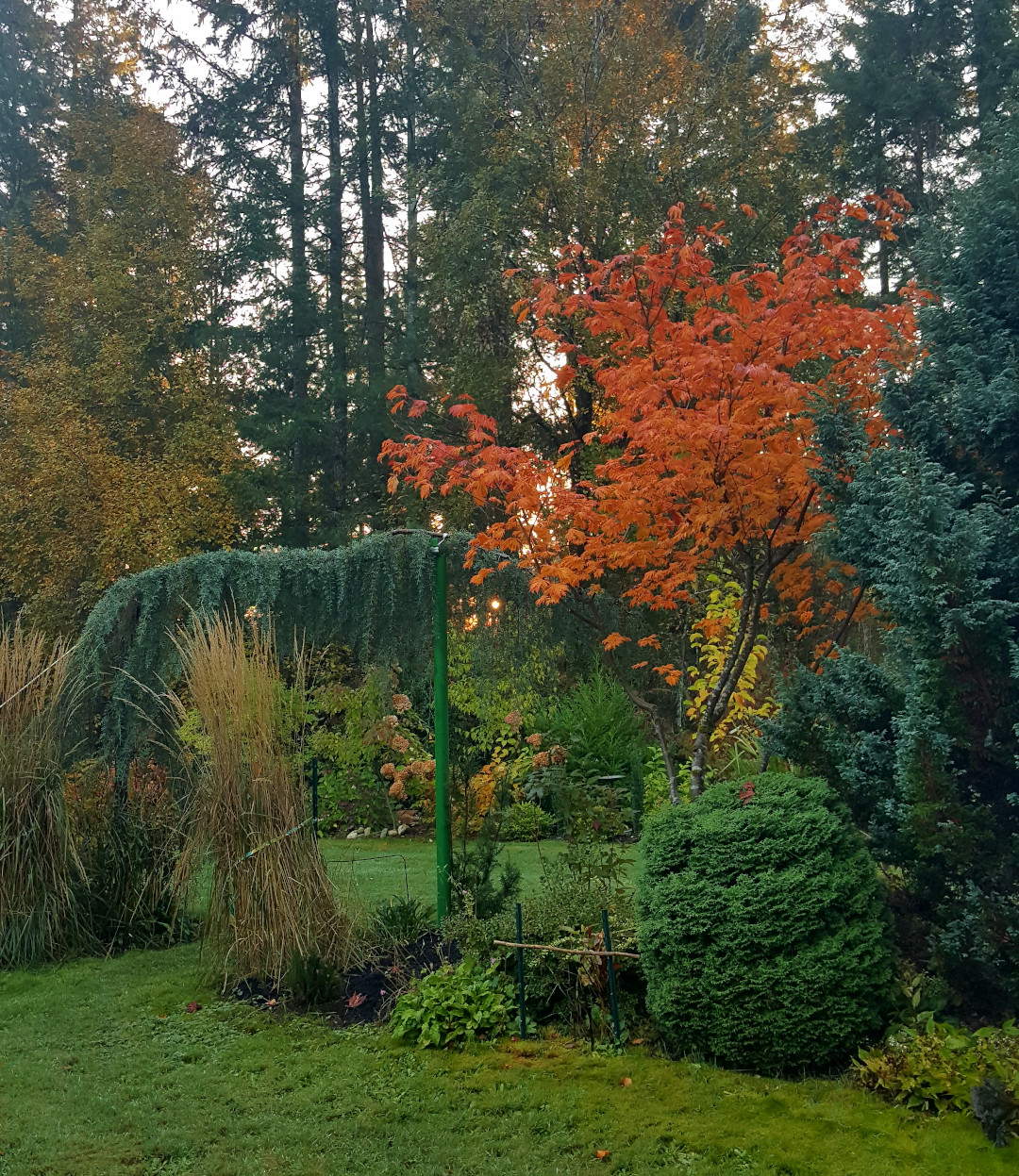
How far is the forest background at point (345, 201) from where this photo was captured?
34.9 ft

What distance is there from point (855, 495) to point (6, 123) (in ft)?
50.2

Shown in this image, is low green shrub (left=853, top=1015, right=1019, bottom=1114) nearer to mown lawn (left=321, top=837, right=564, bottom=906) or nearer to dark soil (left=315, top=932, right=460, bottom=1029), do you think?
dark soil (left=315, top=932, right=460, bottom=1029)

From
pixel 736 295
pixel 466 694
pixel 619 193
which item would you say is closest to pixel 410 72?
pixel 619 193

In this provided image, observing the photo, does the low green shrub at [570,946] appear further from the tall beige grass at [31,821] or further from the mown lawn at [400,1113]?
the tall beige grass at [31,821]

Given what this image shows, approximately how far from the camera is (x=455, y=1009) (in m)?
3.75

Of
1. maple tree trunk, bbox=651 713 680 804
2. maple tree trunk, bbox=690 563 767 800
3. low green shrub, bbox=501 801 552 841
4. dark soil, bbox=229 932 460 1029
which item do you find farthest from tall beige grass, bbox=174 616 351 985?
low green shrub, bbox=501 801 552 841

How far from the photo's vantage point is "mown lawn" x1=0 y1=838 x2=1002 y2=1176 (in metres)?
2.81

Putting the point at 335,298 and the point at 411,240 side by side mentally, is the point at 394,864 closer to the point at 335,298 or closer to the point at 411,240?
the point at 335,298

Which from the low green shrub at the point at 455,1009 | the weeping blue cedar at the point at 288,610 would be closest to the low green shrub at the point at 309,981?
the low green shrub at the point at 455,1009

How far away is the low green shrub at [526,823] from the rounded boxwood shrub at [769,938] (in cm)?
445

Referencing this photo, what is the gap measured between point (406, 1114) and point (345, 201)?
544 inches


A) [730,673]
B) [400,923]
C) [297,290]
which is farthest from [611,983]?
[297,290]

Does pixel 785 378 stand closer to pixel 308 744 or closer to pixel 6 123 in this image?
pixel 308 744

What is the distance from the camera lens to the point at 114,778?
5223 mm
